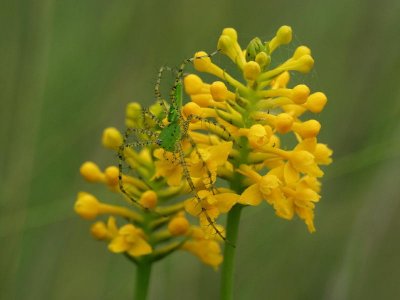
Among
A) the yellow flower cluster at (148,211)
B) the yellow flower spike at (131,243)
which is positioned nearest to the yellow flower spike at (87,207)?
the yellow flower cluster at (148,211)

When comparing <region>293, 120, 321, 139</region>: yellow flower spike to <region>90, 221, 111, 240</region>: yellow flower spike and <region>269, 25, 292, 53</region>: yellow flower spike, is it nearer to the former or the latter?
<region>269, 25, 292, 53</region>: yellow flower spike

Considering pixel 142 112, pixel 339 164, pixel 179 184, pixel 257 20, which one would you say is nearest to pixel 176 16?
pixel 257 20

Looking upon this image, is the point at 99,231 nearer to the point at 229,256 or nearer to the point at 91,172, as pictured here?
the point at 91,172

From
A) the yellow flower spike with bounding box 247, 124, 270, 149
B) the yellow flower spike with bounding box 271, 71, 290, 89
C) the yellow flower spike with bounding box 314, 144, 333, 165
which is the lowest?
the yellow flower spike with bounding box 247, 124, 270, 149

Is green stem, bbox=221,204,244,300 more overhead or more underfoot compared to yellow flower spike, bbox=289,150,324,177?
more underfoot

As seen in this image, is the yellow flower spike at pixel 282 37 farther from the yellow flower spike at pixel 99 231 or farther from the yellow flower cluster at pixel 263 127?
the yellow flower spike at pixel 99 231

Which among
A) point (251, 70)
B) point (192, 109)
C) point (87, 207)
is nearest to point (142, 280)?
point (87, 207)

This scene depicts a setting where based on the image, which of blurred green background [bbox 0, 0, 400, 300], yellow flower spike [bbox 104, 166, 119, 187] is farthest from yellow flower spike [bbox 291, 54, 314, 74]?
blurred green background [bbox 0, 0, 400, 300]
